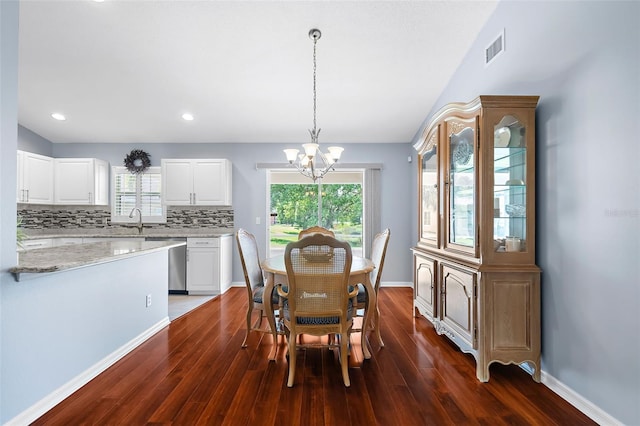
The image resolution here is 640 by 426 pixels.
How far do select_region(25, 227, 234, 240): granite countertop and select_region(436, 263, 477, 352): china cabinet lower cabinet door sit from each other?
3.28 meters

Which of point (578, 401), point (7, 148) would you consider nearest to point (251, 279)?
point (7, 148)

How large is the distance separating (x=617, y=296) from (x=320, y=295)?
168 centimetres

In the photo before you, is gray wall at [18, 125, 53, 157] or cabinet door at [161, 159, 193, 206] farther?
cabinet door at [161, 159, 193, 206]

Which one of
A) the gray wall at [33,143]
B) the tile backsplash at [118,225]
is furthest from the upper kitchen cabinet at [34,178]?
the tile backsplash at [118,225]

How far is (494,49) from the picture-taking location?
2.74 meters

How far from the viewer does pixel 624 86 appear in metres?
1.60

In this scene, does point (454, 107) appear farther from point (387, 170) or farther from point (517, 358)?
point (387, 170)

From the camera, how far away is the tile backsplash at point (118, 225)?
5121mm

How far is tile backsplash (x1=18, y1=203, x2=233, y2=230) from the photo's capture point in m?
5.12

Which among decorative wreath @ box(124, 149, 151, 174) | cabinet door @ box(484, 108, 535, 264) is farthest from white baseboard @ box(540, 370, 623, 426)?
decorative wreath @ box(124, 149, 151, 174)

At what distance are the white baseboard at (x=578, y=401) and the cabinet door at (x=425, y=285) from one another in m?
0.97

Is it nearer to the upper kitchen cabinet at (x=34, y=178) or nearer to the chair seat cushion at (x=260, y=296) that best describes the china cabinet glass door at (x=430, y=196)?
the chair seat cushion at (x=260, y=296)

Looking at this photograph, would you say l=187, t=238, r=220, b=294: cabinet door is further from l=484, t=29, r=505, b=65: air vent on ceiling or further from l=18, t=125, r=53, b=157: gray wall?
l=484, t=29, r=505, b=65: air vent on ceiling

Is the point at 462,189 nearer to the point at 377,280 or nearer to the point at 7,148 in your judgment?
the point at 377,280
